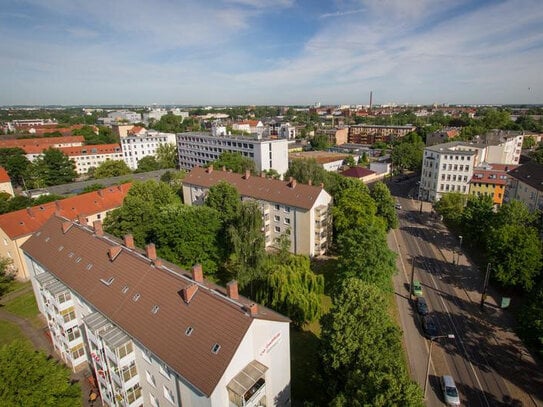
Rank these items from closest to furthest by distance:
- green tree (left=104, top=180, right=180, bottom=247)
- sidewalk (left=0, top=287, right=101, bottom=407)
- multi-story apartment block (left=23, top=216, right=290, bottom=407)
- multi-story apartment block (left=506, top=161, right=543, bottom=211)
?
multi-story apartment block (left=23, top=216, right=290, bottom=407), sidewalk (left=0, top=287, right=101, bottom=407), green tree (left=104, top=180, right=180, bottom=247), multi-story apartment block (left=506, top=161, right=543, bottom=211)

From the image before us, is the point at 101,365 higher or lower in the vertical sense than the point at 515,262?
lower

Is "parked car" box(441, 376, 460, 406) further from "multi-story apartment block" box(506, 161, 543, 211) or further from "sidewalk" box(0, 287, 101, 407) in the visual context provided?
"multi-story apartment block" box(506, 161, 543, 211)

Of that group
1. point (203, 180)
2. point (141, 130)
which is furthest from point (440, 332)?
point (141, 130)

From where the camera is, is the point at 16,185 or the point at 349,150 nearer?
the point at 16,185

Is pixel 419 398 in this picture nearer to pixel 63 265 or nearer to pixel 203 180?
pixel 63 265

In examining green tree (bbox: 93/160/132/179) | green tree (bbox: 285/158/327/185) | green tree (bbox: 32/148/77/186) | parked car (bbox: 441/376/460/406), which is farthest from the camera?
green tree (bbox: 93/160/132/179)

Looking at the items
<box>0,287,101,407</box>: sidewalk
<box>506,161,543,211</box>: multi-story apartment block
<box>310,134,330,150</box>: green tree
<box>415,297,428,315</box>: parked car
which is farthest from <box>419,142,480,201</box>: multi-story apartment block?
<box>310,134,330,150</box>: green tree

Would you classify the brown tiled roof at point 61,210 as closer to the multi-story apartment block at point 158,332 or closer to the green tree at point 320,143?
the multi-story apartment block at point 158,332
